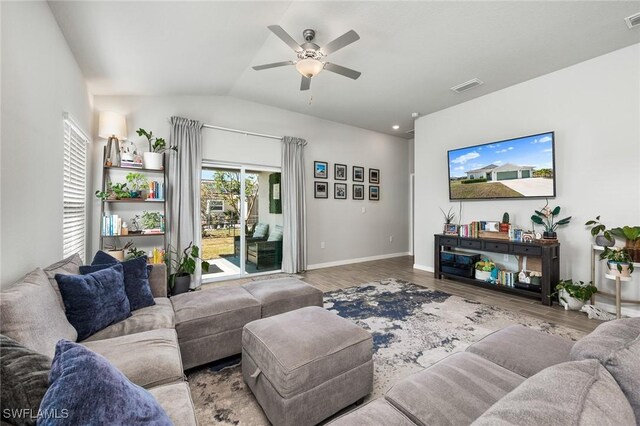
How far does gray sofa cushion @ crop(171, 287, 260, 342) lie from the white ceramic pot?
2.26 meters

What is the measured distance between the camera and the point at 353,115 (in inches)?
209

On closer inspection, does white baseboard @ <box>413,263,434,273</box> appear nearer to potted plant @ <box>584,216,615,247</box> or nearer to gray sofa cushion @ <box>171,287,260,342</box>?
potted plant @ <box>584,216,615,247</box>

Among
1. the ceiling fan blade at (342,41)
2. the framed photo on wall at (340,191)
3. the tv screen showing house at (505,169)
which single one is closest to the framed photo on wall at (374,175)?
the framed photo on wall at (340,191)

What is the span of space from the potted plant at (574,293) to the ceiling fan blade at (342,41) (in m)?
3.67

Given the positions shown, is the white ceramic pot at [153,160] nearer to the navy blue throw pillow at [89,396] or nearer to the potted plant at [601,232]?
the navy blue throw pillow at [89,396]

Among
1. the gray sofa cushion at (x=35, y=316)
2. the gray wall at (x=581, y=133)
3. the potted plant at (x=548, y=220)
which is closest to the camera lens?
the gray sofa cushion at (x=35, y=316)

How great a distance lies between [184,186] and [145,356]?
3124mm

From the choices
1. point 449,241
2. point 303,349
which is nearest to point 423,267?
point 449,241

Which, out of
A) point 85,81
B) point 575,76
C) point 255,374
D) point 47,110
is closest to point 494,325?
point 255,374

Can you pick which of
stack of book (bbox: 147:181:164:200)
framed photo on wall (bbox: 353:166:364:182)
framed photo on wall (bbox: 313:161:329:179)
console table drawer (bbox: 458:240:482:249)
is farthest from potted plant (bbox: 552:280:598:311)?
stack of book (bbox: 147:181:164:200)

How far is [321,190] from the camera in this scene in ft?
18.3

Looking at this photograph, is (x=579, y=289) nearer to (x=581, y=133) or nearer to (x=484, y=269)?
(x=484, y=269)

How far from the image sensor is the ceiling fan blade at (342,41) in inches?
90.0

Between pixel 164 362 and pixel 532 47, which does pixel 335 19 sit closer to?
pixel 532 47
